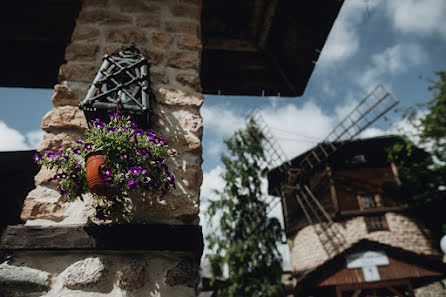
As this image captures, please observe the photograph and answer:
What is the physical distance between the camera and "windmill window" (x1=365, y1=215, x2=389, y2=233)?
11.7 meters

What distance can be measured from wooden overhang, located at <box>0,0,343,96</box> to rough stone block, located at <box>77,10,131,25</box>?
1.17ft

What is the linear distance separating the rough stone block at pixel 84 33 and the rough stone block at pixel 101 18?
6 centimetres

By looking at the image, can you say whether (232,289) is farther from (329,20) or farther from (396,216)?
(329,20)

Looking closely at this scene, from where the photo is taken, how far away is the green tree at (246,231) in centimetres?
1213

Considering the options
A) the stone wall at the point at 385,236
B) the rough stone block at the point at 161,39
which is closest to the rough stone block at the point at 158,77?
the rough stone block at the point at 161,39

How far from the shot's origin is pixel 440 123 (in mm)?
15914

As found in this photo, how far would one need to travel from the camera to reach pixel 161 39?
2.14 meters

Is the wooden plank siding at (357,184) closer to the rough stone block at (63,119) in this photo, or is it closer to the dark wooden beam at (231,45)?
the dark wooden beam at (231,45)

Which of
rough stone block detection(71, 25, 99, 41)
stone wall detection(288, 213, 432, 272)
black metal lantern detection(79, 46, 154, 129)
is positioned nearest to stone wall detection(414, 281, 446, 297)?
stone wall detection(288, 213, 432, 272)

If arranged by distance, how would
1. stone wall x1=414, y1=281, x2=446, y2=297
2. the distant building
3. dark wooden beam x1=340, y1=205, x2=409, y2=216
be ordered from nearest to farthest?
stone wall x1=414, y1=281, x2=446, y2=297 < the distant building < dark wooden beam x1=340, y1=205, x2=409, y2=216

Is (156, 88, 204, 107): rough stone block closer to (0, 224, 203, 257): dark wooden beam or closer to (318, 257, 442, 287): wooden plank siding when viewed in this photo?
(0, 224, 203, 257): dark wooden beam

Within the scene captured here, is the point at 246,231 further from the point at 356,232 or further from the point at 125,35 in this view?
the point at 125,35

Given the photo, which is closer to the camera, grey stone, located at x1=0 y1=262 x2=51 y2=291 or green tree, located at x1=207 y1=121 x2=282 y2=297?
grey stone, located at x1=0 y1=262 x2=51 y2=291

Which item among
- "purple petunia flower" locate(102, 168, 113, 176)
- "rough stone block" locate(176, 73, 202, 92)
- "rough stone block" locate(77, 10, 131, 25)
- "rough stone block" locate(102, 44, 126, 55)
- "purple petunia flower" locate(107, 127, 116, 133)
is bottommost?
"purple petunia flower" locate(102, 168, 113, 176)
